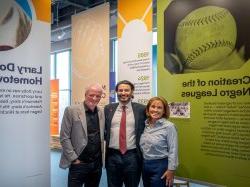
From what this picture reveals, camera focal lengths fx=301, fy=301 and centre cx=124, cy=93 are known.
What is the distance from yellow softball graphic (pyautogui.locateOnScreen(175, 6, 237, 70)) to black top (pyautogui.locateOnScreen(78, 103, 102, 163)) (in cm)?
118

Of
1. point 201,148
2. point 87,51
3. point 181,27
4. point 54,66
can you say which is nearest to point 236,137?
point 201,148

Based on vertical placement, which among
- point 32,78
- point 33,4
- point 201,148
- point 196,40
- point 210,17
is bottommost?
point 201,148

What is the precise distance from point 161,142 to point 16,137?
5.20 ft

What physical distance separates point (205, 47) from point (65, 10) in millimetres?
5521

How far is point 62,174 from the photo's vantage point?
19.2 ft

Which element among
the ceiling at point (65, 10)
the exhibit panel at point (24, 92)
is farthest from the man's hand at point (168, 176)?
the ceiling at point (65, 10)

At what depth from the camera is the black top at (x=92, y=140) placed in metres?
2.91

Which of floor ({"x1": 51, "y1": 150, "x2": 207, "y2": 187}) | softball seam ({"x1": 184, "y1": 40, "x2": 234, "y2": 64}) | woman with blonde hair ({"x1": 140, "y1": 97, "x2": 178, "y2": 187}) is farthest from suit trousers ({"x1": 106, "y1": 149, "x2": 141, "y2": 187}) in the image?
floor ({"x1": 51, "y1": 150, "x2": 207, "y2": 187})

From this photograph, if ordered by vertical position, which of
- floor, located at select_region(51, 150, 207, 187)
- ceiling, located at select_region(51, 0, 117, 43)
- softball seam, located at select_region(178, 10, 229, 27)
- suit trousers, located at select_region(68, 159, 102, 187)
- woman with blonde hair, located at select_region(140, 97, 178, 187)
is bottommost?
floor, located at select_region(51, 150, 207, 187)

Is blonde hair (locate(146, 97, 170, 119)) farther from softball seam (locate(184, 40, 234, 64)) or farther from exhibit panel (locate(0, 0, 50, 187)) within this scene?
exhibit panel (locate(0, 0, 50, 187))

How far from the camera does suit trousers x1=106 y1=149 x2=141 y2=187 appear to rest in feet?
9.43

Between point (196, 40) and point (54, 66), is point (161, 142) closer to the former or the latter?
point (196, 40)

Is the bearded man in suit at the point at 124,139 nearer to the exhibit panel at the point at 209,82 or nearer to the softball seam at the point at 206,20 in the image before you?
the exhibit panel at the point at 209,82

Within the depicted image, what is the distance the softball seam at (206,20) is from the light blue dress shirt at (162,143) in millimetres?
1142
